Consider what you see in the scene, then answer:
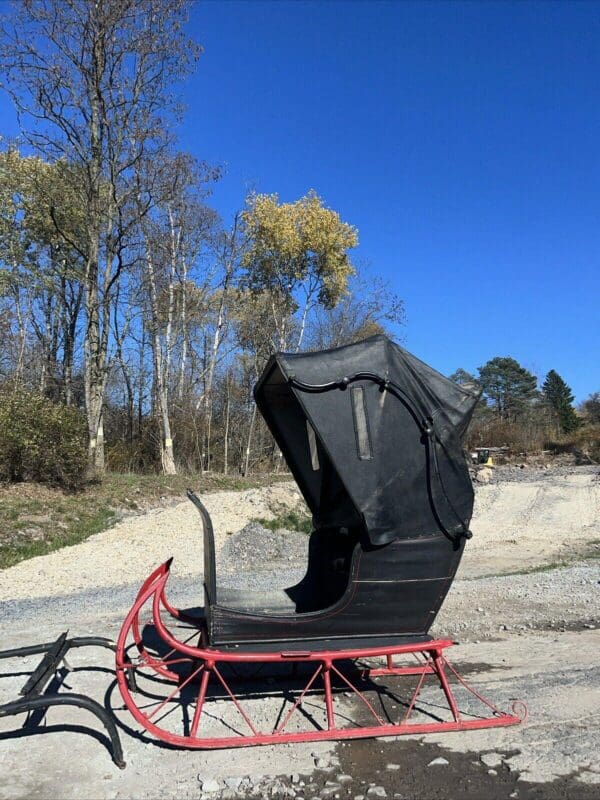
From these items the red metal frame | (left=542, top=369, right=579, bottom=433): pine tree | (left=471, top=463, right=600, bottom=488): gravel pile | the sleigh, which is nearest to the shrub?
the sleigh

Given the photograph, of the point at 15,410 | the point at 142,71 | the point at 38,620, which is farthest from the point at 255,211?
the point at 38,620

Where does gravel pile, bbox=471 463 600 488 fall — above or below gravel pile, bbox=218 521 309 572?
above

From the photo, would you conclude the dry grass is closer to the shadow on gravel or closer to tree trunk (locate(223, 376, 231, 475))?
tree trunk (locate(223, 376, 231, 475))

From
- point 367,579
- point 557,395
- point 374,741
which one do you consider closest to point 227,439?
point 367,579

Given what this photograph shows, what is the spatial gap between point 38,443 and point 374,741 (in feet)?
44.5

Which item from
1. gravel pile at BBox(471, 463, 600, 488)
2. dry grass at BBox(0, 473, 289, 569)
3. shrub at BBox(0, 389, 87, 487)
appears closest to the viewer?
dry grass at BBox(0, 473, 289, 569)

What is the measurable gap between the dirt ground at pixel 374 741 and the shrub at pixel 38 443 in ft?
14.8

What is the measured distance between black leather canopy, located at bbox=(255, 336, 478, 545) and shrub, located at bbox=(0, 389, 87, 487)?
41.7 ft

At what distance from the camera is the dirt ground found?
144 inches

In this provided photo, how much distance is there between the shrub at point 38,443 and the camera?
15391 mm

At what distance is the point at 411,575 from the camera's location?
439 centimetres

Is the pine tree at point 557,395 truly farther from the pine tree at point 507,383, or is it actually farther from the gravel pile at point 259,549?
the gravel pile at point 259,549

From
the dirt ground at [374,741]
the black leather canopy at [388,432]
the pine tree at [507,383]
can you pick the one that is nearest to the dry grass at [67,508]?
the dirt ground at [374,741]

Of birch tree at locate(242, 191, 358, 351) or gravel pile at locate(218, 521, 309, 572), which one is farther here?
birch tree at locate(242, 191, 358, 351)
